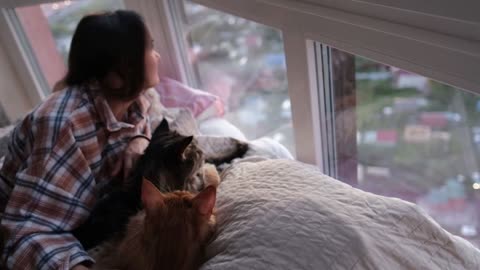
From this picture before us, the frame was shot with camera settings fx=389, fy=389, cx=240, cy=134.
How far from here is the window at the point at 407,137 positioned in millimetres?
901

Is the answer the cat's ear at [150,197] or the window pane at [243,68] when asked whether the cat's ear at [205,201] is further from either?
the window pane at [243,68]

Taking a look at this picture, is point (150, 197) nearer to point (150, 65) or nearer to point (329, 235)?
point (329, 235)

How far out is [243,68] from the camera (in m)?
1.69

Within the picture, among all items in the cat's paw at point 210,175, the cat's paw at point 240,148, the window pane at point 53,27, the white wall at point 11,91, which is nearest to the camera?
the cat's paw at point 210,175

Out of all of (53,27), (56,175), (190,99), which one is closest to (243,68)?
(190,99)

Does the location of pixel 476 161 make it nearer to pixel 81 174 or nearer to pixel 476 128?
pixel 476 128

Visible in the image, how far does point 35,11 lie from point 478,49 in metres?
2.23

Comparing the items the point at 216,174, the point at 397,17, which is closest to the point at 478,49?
the point at 397,17

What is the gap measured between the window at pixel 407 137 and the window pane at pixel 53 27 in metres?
1.38

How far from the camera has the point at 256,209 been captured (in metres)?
0.78

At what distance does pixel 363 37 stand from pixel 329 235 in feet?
1.29

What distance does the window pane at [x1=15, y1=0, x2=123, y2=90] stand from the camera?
6.75ft

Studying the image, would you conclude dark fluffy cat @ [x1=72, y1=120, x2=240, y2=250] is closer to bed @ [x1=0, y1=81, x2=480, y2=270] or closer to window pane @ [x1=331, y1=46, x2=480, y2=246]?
bed @ [x1=0, y1=81, x2=480, y2=270]

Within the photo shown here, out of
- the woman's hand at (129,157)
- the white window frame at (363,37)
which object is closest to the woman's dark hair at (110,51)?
the woman's hand at (129,157)
